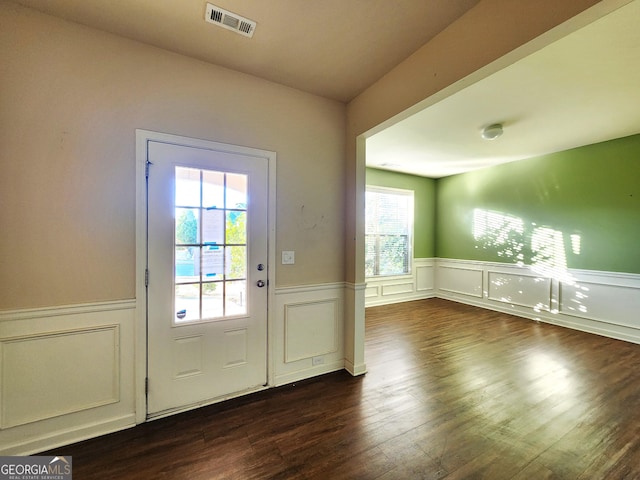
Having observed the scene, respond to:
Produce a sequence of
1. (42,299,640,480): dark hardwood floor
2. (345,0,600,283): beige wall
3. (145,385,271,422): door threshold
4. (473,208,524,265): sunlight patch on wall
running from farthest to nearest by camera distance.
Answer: (473,208,524,265): sunlight patch on wall, (145,385,271,422): door threshold, (42,299,640,480): dark hardwood floor, (345,0,600,283): beige wall

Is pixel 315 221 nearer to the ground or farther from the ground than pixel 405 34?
nearer to the ground

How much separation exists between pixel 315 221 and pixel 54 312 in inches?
78.5

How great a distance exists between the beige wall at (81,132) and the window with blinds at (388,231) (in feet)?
11.5

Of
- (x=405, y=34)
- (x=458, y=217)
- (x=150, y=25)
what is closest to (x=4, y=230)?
(x=150, y=25)

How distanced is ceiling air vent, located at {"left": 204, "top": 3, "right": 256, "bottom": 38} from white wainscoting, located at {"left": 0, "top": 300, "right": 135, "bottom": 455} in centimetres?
200

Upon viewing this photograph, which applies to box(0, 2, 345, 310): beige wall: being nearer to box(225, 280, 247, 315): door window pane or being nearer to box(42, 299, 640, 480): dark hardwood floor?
box(225, 280, 247, 315): door window pane

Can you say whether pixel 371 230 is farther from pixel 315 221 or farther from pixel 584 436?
pixel 584 436

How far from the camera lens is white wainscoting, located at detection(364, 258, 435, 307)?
5.29 m

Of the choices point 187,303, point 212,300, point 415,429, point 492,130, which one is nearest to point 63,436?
point 187,303

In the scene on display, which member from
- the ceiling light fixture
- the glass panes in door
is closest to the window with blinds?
the ceiling light fixture

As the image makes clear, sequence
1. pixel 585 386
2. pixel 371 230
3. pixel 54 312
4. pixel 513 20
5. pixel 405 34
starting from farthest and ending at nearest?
1. pixel 371 230
2. pixel 585 386
3. pixel 405 34
4. pixel 54 312
5. pixel 513 20

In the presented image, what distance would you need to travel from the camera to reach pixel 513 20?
1385mm

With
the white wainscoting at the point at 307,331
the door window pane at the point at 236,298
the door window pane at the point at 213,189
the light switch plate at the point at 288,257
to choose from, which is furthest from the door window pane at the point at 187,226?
the white wainscoting at the point at 307,331

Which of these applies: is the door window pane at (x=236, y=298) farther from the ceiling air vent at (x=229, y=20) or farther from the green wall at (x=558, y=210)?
the green wall at (x=558, y=210)
